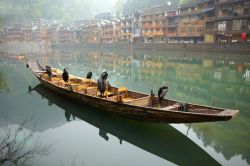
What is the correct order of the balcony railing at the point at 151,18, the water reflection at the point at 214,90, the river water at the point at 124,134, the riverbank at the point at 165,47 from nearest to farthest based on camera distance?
the river water at the point at 124,134 < the water reflection at the point at 214,90 < the riverbank at the point at 165,47 < the balcony railing at the point at 151,18

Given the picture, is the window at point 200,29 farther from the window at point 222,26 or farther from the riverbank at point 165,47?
the riverbank at point 165,47

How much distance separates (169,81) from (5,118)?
14.5 metres

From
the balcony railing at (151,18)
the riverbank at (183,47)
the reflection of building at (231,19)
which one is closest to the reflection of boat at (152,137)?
the riverbank at (183,47)

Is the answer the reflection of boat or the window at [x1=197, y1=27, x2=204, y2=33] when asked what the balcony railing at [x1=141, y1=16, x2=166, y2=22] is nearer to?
the window at [x1=197, y1=27, x2=204, y2=33]

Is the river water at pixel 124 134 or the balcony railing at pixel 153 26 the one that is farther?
the balcony railing at pixel 153 26

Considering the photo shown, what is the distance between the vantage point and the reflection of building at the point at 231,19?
4172cm

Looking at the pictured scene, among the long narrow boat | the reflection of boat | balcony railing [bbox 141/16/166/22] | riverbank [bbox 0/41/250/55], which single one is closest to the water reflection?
the reflection of boat

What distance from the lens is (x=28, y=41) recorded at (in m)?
97.8

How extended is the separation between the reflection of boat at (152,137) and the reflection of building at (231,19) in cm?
3730

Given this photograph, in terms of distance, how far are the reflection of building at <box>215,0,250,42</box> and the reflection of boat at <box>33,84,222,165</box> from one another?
37304mm

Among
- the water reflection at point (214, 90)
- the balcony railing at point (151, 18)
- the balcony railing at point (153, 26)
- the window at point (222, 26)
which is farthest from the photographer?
the balcony railing at point (153, 26)

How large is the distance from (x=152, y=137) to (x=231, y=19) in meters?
40.0

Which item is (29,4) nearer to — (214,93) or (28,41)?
(28,41)

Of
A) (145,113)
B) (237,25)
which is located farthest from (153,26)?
(145,113)
